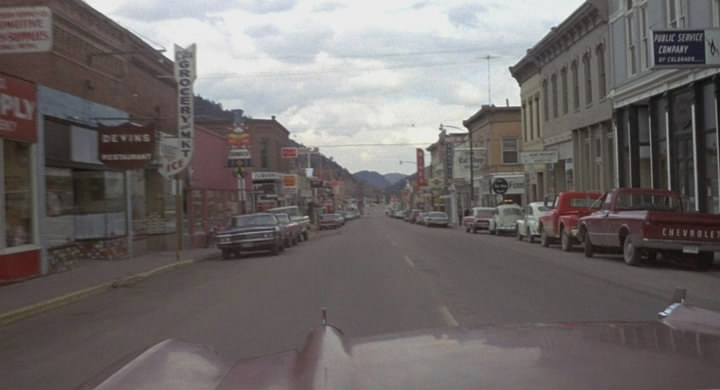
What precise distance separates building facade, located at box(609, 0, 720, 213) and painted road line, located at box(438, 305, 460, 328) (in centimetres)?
1304

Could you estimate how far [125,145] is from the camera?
74.0 feet

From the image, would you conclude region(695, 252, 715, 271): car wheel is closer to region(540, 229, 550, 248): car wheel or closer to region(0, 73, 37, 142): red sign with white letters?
region(540, 229, 550, 248): car wheel

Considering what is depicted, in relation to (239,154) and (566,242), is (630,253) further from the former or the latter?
(239,154)

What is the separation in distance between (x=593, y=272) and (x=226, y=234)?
46.6 ft

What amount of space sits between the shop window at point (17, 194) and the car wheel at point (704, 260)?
53.7 feet

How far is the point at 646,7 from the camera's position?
29.9 meters

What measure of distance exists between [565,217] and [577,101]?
16.9 meters

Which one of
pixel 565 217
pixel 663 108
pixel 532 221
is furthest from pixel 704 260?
pixel 532 221

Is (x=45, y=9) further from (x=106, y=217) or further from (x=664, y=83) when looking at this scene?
(x=664, y=83)

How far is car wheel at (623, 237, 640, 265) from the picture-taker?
19.1 meters

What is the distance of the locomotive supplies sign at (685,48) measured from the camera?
2095cm

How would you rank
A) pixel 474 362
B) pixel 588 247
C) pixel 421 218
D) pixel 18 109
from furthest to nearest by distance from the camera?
1. pixel 421 218
2. pixel 588 247
3. pixel 18 109
4. pixel 474 362

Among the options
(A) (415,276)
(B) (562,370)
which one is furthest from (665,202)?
(B) (562,370)

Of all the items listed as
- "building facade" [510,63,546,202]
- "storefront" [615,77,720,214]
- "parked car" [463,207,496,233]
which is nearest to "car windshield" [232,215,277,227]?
"storefront" [615,77,720,214]
